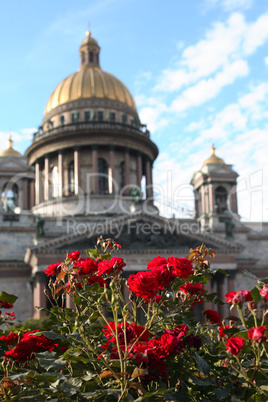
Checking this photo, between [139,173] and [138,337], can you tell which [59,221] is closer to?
[139,173]

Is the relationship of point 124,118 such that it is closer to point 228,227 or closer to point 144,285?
point 228,227

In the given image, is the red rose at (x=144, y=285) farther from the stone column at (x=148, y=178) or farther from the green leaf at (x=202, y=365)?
the stone column at (x=148, y=178)

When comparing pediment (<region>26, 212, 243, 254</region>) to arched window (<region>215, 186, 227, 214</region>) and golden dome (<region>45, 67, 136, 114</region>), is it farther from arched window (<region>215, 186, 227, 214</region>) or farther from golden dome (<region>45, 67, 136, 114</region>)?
golden dome (<region>45, 67, 136, 114</region>)

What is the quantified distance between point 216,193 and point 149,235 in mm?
10304

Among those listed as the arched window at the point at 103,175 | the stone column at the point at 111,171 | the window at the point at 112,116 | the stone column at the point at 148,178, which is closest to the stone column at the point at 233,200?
the stone column at the point at 148,178

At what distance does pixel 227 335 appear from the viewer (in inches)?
256

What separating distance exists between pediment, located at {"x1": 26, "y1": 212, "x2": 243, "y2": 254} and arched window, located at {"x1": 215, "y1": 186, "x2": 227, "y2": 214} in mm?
7086

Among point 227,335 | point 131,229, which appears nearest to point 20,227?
point 131,229

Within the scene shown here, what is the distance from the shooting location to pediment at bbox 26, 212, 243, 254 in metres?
42.7

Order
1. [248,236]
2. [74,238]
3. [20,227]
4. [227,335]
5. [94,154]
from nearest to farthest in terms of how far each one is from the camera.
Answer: [227,335]
[74,238]
[20,227]
[248,236]
[94,154]

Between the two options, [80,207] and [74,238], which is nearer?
[74,238]

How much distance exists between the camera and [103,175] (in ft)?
191

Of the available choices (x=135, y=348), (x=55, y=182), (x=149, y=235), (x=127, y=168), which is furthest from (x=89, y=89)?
(x=135, y=348)

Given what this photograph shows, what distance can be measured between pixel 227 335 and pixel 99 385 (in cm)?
180
